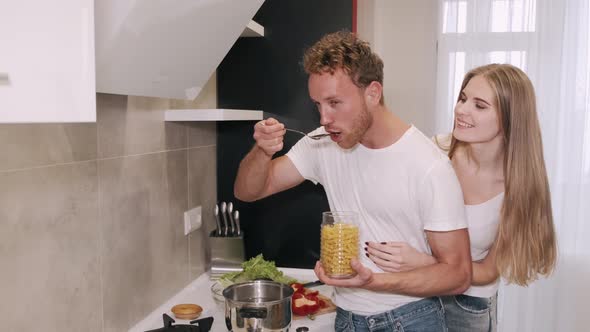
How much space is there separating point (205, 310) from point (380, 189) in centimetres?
83

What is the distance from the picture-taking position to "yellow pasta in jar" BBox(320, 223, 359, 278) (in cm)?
135

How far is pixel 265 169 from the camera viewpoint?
1.68 metres

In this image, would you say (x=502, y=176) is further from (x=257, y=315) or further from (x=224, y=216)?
(x=224, y=216)

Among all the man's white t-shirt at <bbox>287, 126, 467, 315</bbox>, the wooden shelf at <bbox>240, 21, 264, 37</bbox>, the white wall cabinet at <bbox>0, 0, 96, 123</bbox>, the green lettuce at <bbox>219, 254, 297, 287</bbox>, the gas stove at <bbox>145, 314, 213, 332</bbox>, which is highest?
the wooden shelf at <bbox>240, 21, 264, 37</bbox>

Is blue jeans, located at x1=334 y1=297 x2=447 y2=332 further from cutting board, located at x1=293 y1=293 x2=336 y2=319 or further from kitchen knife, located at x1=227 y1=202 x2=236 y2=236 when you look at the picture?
kitchen knife, located at x1=227 y1=202 x2=236 y2=236

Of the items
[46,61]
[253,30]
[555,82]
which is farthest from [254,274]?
[555,82]

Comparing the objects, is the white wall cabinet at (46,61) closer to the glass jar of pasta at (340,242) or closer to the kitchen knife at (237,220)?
the glass jar of pasta at (340,242)

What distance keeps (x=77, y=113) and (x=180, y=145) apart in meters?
1.21

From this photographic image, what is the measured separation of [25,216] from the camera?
1222 mm

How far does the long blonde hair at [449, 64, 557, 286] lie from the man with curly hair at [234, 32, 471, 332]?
0.26 m

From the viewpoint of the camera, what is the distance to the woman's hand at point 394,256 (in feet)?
4.71

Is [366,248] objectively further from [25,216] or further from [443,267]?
[25,216]

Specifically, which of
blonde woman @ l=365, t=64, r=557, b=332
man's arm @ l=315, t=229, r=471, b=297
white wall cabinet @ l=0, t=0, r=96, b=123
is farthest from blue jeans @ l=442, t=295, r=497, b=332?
white wall cabinet @ l=0, t=0, r=96, b=123

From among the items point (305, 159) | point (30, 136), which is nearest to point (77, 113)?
point (30, 136)
